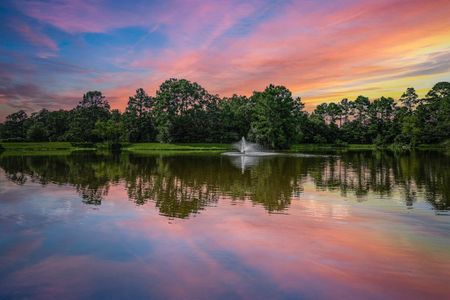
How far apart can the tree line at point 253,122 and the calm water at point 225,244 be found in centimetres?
6447

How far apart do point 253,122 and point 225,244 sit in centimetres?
7629

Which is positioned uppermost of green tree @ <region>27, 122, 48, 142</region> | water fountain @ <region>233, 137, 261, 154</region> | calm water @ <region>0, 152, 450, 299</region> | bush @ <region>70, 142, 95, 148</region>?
green tree @ <region>27, 122, 48, 142</region>

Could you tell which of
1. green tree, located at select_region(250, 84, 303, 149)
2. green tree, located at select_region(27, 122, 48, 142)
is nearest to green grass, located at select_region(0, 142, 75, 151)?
green tree, located at select_region(27, 122, 48, 142)

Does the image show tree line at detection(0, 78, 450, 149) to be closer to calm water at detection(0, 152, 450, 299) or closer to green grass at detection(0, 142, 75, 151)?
green grass at detection(0, 142, 75, 151)

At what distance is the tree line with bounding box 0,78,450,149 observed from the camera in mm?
84625

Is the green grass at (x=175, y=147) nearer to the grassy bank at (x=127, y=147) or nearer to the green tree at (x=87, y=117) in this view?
the grassy bank at (x=127, y=147)

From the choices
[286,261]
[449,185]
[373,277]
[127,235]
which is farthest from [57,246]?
[449,185]

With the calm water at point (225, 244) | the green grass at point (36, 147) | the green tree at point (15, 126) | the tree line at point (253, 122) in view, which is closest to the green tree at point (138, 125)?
the tree line at point (253, 122)

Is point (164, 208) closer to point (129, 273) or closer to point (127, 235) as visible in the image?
point (127, 235)

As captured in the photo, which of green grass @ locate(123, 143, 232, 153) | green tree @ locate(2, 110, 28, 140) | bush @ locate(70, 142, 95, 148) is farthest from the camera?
green tree @ locate(2, 110, 28, 140)

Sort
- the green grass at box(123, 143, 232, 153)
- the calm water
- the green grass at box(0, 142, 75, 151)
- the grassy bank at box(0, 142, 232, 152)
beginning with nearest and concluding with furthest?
the calm water → the green grass at box(123, 143, 232, 153) → the grassy bank at box(0, 142, 232, 152) → the green grass at box(0, 142, 75, 151)

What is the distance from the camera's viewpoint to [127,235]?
11086mm

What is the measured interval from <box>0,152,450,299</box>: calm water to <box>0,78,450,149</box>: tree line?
64.5m

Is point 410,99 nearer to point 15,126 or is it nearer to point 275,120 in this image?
point 275,120
